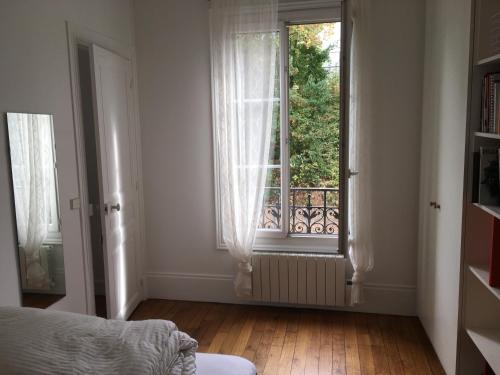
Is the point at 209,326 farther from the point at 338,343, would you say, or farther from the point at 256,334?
the point at 338,343

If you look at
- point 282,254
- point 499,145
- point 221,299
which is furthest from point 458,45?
point 221,299

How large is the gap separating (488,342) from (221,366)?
4.45 ft

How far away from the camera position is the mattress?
5.39 feet

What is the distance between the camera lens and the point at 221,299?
11.7ft

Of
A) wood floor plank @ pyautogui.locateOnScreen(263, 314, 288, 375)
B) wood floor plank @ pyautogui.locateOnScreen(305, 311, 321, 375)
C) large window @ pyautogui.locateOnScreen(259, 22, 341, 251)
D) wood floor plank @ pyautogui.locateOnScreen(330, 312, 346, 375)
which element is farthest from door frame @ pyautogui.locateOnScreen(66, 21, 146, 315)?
wood floor plank @ pyautogui.locateOnScreen(330, 312, 346, 375)

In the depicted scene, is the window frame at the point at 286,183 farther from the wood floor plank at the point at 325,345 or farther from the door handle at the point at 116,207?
the door handle at the point at 116,207

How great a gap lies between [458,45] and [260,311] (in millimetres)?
2428

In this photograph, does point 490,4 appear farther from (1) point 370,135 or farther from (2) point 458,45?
(1) point 370,135

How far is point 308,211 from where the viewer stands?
3441 mm

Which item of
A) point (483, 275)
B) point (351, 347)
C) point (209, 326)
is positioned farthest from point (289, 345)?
point (483, 275)

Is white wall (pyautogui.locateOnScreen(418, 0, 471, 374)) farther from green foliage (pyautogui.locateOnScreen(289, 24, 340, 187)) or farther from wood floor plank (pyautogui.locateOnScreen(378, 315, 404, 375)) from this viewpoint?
green foliage (pyautogui.locateOnScreen(289, 24, 340, 187))

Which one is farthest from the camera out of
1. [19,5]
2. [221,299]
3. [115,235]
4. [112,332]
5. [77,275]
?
[221,299]

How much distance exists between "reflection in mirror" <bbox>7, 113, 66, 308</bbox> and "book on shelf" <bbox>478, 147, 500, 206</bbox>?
2.32m

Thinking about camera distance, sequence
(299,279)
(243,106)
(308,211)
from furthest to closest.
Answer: (308,211) → (299,279) → (243,106)
